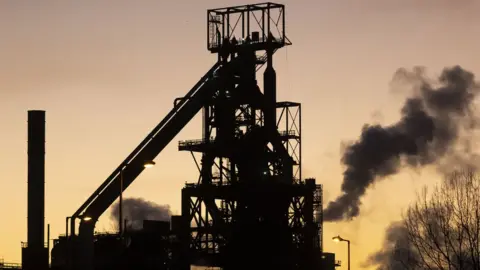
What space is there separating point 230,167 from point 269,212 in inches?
203

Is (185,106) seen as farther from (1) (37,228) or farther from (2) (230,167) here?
(1) (37,228)

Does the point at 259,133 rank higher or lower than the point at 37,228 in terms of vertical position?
higher

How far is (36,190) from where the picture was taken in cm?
12875

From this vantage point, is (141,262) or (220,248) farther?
(220,248)

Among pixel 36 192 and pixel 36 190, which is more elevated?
pixel 36 190

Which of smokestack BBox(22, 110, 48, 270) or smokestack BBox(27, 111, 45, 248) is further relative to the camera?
smokestack BBox(27, 111, 45, 248)

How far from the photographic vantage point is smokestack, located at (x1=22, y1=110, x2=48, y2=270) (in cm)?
12809

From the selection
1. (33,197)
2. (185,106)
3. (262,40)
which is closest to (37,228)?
(33,197)

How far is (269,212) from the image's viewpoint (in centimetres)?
13725

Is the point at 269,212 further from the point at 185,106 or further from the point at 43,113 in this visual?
the point at 43,113

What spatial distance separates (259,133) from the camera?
138 metres

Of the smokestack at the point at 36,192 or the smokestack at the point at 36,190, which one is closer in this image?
the smokestack at the point at 36,190

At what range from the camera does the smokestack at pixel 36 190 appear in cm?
12809

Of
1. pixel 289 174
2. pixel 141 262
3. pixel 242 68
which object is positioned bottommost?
pixel 141 262
